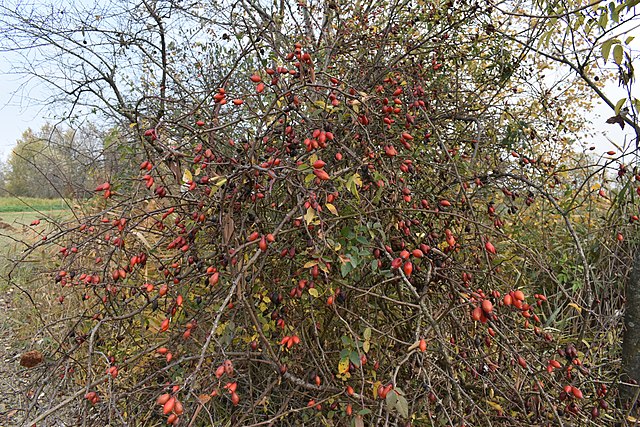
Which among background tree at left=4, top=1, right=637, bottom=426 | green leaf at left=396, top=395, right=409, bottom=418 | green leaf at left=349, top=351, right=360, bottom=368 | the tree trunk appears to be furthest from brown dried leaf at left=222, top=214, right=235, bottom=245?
the tree trunk

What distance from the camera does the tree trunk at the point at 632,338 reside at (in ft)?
5.90

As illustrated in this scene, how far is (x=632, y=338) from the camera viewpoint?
1.83 metres

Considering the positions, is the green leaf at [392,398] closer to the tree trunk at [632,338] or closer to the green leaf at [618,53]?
the green leaf at [618,53]

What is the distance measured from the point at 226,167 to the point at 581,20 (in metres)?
1.26

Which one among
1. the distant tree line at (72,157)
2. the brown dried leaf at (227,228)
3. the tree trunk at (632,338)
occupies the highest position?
the distant tree line at (72,157)

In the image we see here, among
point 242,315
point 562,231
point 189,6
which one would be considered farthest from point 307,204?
point 189,6

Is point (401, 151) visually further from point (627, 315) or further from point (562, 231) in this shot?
point (562, 231)

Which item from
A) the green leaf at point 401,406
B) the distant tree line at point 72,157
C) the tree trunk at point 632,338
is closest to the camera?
the green leaf at point 401,406

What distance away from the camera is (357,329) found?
183cm

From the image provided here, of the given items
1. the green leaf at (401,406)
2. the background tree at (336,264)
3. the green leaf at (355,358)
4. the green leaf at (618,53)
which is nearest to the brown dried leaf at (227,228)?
the background tree at (336,264)

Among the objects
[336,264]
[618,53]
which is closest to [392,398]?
[336,264]

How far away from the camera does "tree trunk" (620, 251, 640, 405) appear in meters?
1.80

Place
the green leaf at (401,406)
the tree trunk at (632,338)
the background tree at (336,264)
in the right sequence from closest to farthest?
the green leaf at (401,406), the background tree at (336,264), the tree trunk at (632,338)

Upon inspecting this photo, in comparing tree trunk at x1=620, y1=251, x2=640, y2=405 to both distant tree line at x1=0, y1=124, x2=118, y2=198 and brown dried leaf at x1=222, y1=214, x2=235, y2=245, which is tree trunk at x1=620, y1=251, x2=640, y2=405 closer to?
brown dried leaf at x1=222, y1=214, x2=235, y2=245
